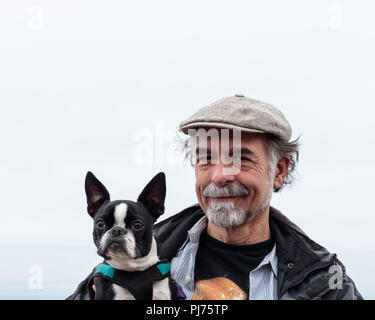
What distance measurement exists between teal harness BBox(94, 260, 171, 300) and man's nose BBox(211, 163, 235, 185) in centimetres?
103

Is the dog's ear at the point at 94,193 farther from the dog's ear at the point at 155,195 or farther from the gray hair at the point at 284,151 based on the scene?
the gray hair at the point at 284,151

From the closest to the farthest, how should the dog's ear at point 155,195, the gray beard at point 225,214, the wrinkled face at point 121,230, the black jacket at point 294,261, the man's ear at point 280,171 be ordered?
the wrinkled face at point 121,230, the dog's ear at point 155,195, the black jacket at point 294,261, the gray beard at point 225,214, the man's ear at point 280,171

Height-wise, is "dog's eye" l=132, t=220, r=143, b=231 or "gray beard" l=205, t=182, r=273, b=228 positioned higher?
"dog's eye" l=132, t=220, r=143, b=231

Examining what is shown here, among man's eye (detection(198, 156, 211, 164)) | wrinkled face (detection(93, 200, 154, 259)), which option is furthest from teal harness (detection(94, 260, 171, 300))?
man's eye (detection(198, 156, 211, 164))

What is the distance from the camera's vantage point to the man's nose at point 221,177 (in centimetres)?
506

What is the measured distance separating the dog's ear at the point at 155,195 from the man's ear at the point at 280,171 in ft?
4.94

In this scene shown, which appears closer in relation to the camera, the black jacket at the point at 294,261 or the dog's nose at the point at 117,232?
the dog's nose at the point at 117,232

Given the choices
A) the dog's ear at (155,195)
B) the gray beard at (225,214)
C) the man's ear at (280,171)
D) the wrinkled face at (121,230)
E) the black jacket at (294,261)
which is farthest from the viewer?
the man's ear at (280,171)

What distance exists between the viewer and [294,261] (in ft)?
17.2

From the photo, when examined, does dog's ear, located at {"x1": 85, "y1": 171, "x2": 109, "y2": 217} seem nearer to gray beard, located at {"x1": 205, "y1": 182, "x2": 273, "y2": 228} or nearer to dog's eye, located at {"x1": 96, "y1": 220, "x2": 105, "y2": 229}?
dog's eye, located at {"x1": 96, "y1": 220, "x2": 105, "y2": 229}

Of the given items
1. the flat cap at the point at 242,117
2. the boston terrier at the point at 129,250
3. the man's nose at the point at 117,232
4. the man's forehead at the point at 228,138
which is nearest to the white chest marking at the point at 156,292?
the boston terrier at the point at 129,250

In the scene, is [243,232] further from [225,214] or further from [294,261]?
[294,261]

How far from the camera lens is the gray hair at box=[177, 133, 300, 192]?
5512 mm

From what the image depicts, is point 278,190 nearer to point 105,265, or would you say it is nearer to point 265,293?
point 265,293
